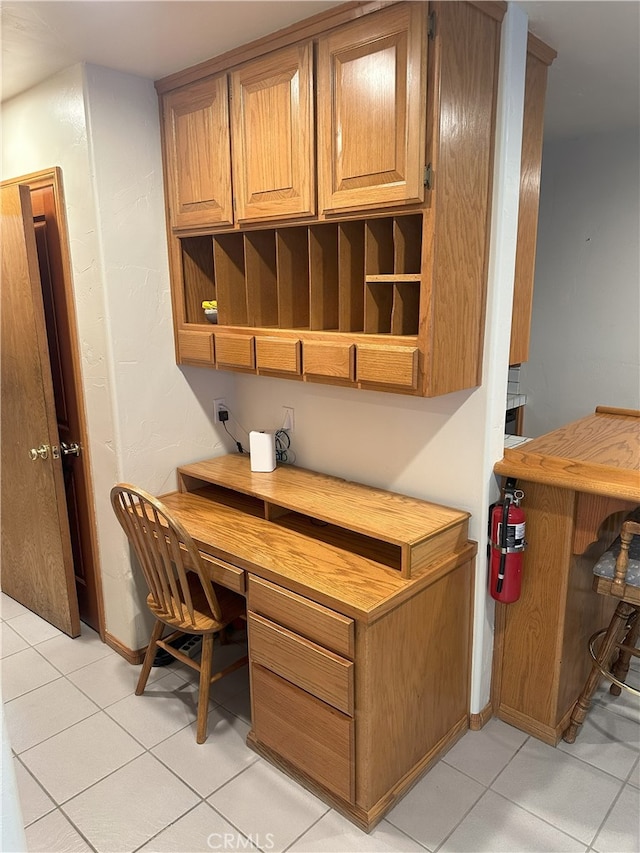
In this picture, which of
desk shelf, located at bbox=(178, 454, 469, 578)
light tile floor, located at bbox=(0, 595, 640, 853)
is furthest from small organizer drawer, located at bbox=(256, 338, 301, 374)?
light tile floor, located at bbox=(0, 595, 640, 853)

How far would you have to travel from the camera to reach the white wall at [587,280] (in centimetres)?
316


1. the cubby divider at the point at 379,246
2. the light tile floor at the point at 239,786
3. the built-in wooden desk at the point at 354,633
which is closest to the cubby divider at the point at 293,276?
the cubby divider at the point at 379,246

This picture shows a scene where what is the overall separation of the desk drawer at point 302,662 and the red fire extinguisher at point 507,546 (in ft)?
2.14

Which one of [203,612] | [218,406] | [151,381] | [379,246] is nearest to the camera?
[379,246]

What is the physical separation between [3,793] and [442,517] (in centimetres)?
152

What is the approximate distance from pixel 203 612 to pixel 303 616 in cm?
54

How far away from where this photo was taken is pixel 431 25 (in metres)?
1.57

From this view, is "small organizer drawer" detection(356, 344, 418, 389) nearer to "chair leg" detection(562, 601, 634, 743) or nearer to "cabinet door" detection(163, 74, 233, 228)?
"cabinet door" detection(163, 74, 233, 228)

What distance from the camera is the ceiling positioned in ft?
5.60

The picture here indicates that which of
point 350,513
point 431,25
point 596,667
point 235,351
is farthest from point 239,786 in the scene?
point 431,25

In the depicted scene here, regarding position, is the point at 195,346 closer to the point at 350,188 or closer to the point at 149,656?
the point at 350,188

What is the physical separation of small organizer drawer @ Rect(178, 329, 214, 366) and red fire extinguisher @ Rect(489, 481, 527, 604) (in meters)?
1.25

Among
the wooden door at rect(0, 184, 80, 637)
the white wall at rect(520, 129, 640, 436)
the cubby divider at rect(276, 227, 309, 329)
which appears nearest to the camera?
the cubby divider at rect(276, 227, 309, 329)

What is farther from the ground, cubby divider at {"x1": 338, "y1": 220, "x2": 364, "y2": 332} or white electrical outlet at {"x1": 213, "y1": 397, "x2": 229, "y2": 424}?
cubby divider at {"x1": 338, "y1": 220, "x2": 364, "y2": 332}
